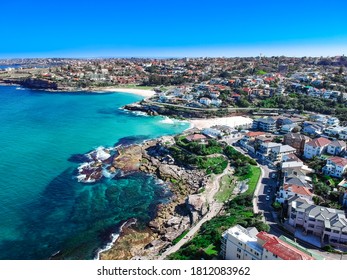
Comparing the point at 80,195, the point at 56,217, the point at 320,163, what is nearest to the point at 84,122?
the point at 80,195

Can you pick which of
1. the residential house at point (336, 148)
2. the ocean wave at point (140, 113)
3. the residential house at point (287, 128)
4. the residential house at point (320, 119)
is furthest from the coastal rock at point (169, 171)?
the ocean wave at point (140, 113)

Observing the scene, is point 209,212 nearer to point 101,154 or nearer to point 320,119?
point 101,154

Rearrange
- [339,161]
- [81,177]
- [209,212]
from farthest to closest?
[81,177]
[339,161]
[209,212]

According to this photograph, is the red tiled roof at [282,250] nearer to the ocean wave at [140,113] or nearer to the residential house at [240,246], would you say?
the residential house at [240,246]

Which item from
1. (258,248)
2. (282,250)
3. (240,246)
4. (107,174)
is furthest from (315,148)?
(107,174)

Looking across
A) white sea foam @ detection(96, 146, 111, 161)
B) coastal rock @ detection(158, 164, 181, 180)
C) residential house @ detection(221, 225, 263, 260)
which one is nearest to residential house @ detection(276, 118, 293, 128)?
coastal rock @ detection(158, 164, 181, 180)

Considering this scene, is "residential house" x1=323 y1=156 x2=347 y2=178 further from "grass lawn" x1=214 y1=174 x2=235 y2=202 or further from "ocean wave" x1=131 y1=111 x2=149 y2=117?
"ocean wave" x1=131 y1=111 x2=149 y2=117
